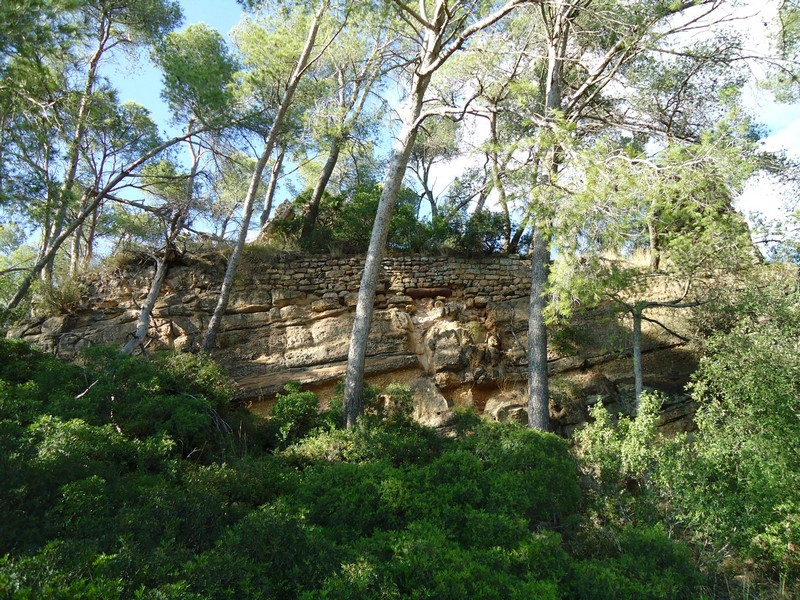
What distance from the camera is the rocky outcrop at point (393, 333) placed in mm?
9562

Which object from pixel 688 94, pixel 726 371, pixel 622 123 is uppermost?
pixel 688 94

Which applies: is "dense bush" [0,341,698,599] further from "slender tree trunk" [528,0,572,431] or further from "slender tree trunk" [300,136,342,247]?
"slender tree trunk" [300,136,342,247]

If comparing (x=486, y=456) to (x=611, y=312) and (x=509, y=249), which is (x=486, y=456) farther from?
(x=509, y=249)

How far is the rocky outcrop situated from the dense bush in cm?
216

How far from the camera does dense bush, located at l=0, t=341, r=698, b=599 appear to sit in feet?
11.9

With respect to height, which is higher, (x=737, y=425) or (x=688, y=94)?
(x=688, y=94)

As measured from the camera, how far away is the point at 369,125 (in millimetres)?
13688

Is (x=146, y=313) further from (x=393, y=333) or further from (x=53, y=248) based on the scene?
(x=393, y=333)

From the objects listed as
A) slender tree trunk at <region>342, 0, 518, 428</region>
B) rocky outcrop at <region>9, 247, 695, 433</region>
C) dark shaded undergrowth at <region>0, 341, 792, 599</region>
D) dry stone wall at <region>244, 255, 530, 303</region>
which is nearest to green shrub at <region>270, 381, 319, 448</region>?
dark shaded undergrowth at <region>0, 341, 792, 599</region>

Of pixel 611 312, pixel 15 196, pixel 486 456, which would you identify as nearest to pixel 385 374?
pixel 486 456

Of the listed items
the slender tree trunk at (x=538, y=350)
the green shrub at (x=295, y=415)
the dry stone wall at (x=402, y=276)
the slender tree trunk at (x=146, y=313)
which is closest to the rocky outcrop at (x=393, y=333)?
the dry stone wall at (x=402, y=276)

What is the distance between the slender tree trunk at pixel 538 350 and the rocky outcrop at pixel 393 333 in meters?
0.82

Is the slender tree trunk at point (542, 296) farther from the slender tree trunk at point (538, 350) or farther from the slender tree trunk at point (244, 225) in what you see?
the slender tree trunk at point (244, 225)

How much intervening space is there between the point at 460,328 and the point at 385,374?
1.76 meters
